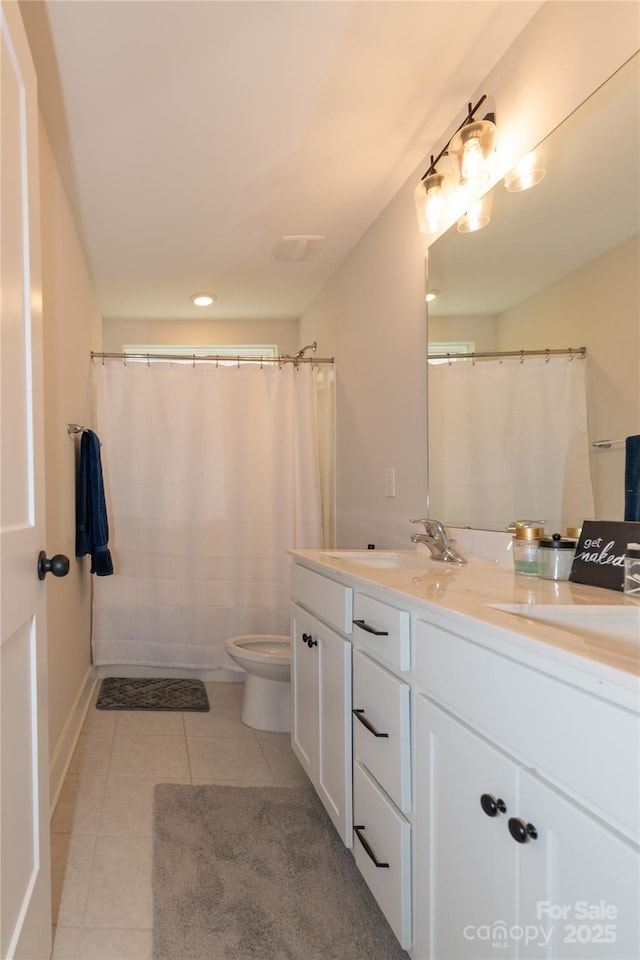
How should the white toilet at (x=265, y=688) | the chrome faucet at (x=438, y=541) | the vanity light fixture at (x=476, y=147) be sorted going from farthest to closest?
1. the white toilet at (x=265, y=688)
2. the chrome faucet at (x=438, y=541)
3. the vanity light fixture at (x=476, y=147)

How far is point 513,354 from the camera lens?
185 centimetres

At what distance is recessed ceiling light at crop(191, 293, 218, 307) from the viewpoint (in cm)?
395

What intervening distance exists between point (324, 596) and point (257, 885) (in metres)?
0.78

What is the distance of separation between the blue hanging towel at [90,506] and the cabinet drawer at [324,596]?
3.72 ft

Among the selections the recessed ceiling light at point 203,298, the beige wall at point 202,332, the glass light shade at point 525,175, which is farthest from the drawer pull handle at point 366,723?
the beige wall at point 202,332

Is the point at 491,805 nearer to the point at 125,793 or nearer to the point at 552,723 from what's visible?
the point at 552,723

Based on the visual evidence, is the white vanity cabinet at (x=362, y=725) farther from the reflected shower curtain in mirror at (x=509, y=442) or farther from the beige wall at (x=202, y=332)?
the beige wall at (x=202, y=332)

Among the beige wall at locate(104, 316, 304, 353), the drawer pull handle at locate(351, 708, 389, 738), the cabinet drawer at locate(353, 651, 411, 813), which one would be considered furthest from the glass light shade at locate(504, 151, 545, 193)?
the beige wall at locate(104, 316, 304, 353)

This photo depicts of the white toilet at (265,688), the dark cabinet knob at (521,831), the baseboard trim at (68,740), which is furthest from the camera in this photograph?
the white toilet at (265,688)

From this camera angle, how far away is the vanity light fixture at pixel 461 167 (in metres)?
1.84

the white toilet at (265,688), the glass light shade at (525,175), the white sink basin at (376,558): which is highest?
the glass light shade at (525,175)

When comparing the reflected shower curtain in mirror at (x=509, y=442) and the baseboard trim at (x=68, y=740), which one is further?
the baseboard trim at (x=68, y=740)

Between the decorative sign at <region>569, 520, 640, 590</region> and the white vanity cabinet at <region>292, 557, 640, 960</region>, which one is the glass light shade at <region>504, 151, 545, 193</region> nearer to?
the decorative sign at <region>569, 520, 640, 590</region>

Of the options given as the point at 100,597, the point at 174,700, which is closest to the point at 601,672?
the point at 174,700
